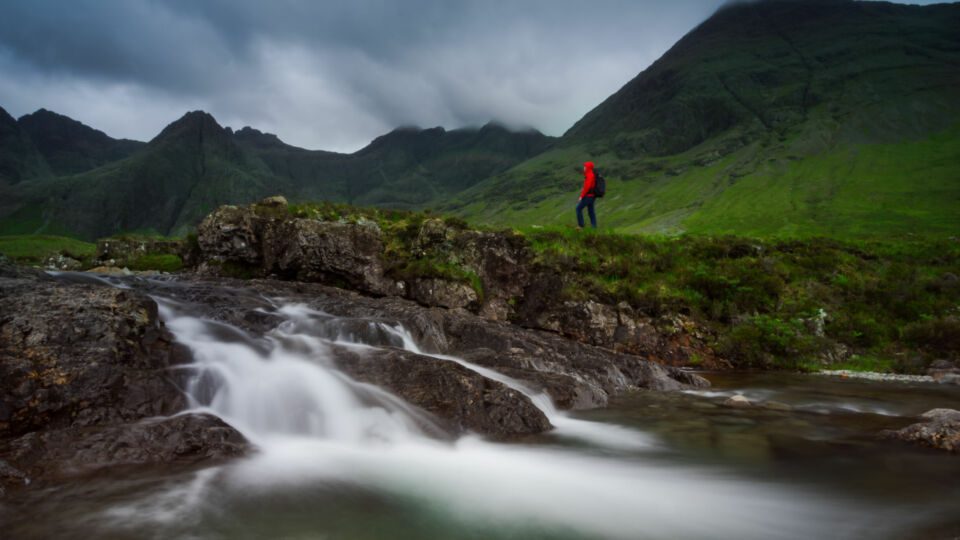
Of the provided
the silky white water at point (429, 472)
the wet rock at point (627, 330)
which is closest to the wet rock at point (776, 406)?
the silky white water at point (429, 472)

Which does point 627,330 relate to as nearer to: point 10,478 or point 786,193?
point 10,478

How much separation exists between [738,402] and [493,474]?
7.01 metres

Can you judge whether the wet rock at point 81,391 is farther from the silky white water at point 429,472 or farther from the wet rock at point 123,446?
the silky white water at point 429,472

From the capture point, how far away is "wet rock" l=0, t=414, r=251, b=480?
539 cm

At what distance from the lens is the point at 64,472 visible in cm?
529

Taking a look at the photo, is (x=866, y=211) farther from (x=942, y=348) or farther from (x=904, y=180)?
(x=942, y=348)

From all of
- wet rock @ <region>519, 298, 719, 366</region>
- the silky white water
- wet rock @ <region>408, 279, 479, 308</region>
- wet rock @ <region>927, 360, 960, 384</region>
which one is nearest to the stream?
the silky white water

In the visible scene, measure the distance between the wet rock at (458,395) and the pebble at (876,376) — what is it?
11.8 meters

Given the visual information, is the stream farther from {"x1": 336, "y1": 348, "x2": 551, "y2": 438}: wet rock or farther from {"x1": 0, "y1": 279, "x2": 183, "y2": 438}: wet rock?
{"x1": 0, "y1": 279, "x2": 183, "y2": 438}: wet rock

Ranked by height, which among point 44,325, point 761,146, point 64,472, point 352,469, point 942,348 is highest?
point 761,146

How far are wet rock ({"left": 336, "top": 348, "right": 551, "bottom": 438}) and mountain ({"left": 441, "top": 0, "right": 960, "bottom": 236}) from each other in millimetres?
30324

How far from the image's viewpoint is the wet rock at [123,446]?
17.7 feet

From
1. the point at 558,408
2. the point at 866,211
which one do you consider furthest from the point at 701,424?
the point at 866,211

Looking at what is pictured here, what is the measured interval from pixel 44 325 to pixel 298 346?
13.7 feet
